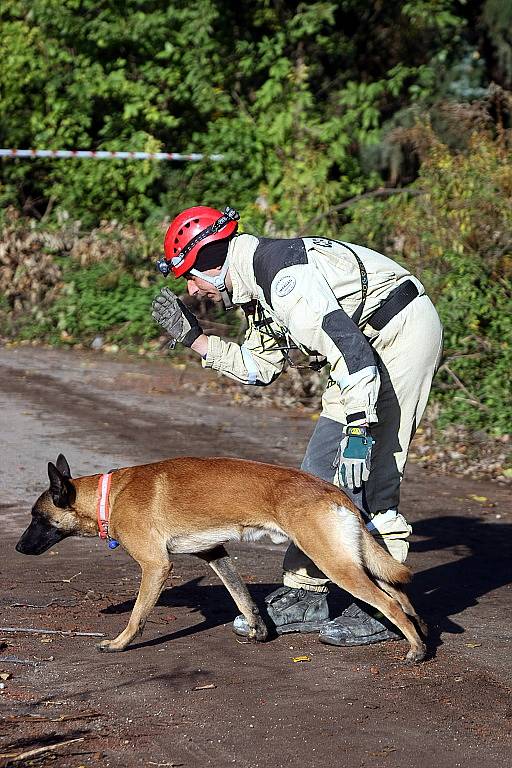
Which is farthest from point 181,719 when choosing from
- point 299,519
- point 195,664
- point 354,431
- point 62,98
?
point 62,98

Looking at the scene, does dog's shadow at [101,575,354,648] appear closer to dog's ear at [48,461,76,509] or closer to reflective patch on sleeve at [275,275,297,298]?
dog's ear at [48,461,76,509]

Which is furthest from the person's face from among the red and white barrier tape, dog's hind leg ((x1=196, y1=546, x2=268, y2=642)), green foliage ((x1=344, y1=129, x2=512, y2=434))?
the red and white barrier tape

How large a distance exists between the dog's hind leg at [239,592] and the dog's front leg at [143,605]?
298mm

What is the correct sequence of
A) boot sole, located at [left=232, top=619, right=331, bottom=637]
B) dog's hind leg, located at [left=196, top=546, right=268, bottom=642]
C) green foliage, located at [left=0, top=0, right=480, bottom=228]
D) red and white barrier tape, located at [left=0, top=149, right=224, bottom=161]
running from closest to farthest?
dog's hind leg, located at [left=196, top=546, right=268, bottom=642] → boot sole, located at [left=232, top=619, right=331, bottom=637] → green foliage, located at [left=0, top=0, right=480, bottom=228] → red and white barrier tape, located at [left=0, top=149, right=224, bottom=161]

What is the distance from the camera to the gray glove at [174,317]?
5566 mm

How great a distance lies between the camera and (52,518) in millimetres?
5543

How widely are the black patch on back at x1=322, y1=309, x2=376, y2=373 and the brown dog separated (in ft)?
2.04

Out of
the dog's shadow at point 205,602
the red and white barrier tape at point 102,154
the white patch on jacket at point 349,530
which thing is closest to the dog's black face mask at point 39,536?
the dog's shadow at point 205,602

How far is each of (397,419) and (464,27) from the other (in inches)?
521

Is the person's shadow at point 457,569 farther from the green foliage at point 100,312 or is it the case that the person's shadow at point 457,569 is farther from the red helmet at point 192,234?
the green foliage at point 100,312

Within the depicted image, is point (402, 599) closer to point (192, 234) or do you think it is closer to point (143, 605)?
point (143, 605)

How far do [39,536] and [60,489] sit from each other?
35cm

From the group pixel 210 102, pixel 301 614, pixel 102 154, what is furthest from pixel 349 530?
pixel 210 102

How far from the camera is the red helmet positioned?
5023 millimetres
